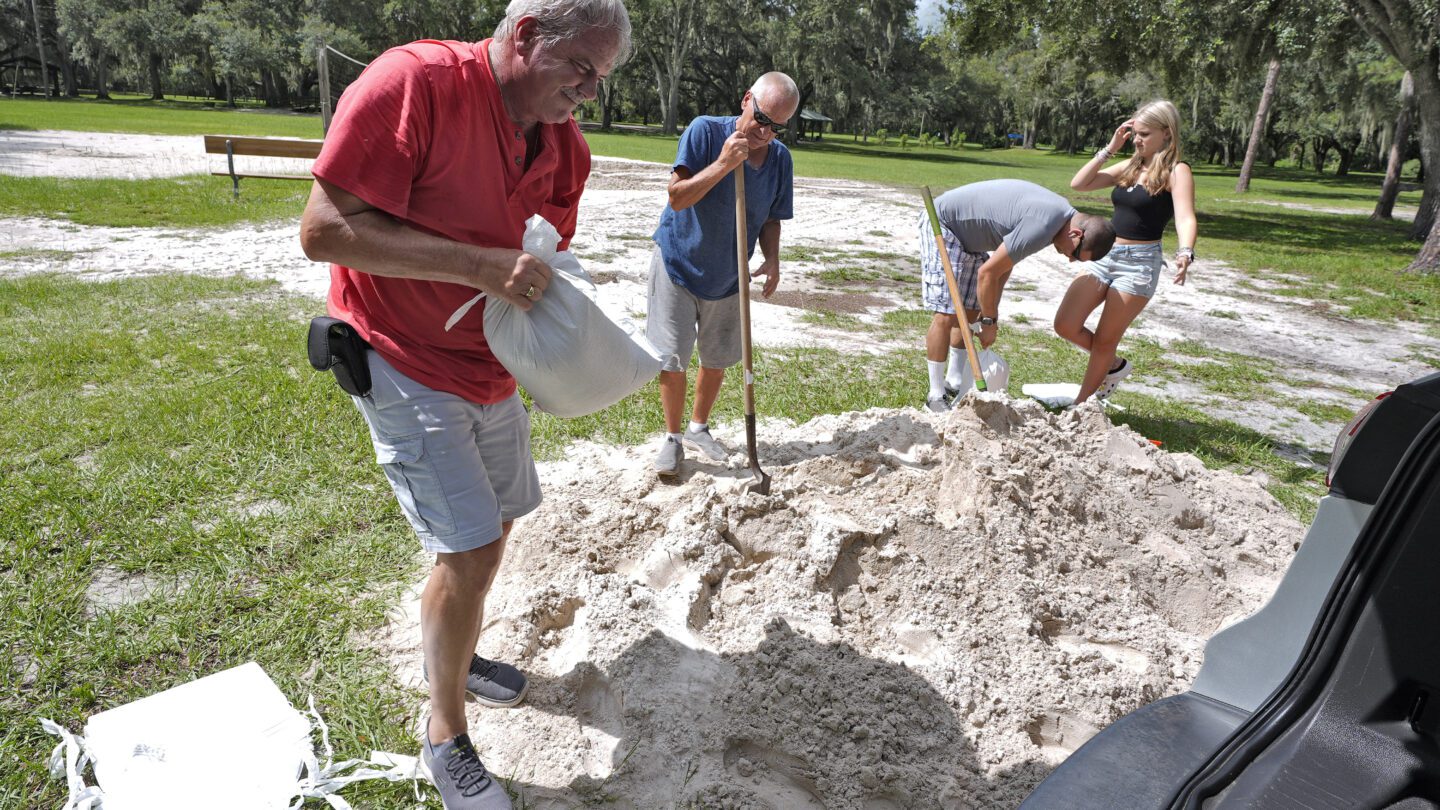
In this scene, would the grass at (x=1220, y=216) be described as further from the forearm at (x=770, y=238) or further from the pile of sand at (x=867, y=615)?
the pile of sand at (x=867, y=615)

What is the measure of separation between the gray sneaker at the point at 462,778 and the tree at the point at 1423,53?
53.4 ft

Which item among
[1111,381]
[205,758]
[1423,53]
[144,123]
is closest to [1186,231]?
[1111,381]

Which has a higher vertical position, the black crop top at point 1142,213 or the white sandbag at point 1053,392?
the black crop top at point 1142,213

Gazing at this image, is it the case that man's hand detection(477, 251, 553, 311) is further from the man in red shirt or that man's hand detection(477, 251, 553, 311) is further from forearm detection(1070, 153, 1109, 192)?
forearm detection(1070, 153, 1109, 192)

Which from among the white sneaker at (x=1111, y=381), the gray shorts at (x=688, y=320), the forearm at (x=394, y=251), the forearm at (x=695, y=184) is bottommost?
the white sneaker at (x=1111, y=381)

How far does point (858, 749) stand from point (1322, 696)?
1.26m

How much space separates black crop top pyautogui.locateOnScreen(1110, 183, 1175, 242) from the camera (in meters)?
5.29

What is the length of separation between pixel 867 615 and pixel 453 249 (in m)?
1.91

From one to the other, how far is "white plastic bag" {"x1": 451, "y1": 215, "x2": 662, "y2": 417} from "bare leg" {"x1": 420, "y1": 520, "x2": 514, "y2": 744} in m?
0.45

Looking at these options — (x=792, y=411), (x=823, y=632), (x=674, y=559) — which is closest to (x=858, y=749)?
(x=823, y=632)

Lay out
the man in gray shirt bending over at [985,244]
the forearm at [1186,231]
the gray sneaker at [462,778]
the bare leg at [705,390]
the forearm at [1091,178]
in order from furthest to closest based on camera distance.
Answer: the forearm at [1091,178] < the forearm at [1186,231] < the man in gray shirt bending over at [985,244] < the bare leg at [705,390] < the gray sneaker at [462,778]

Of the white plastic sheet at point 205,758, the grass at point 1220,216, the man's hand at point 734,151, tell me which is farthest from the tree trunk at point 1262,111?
the white plastic sheet at point 205,758

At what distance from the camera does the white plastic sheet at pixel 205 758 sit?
89.3 inches

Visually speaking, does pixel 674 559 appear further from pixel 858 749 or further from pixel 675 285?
pixel 675 285
